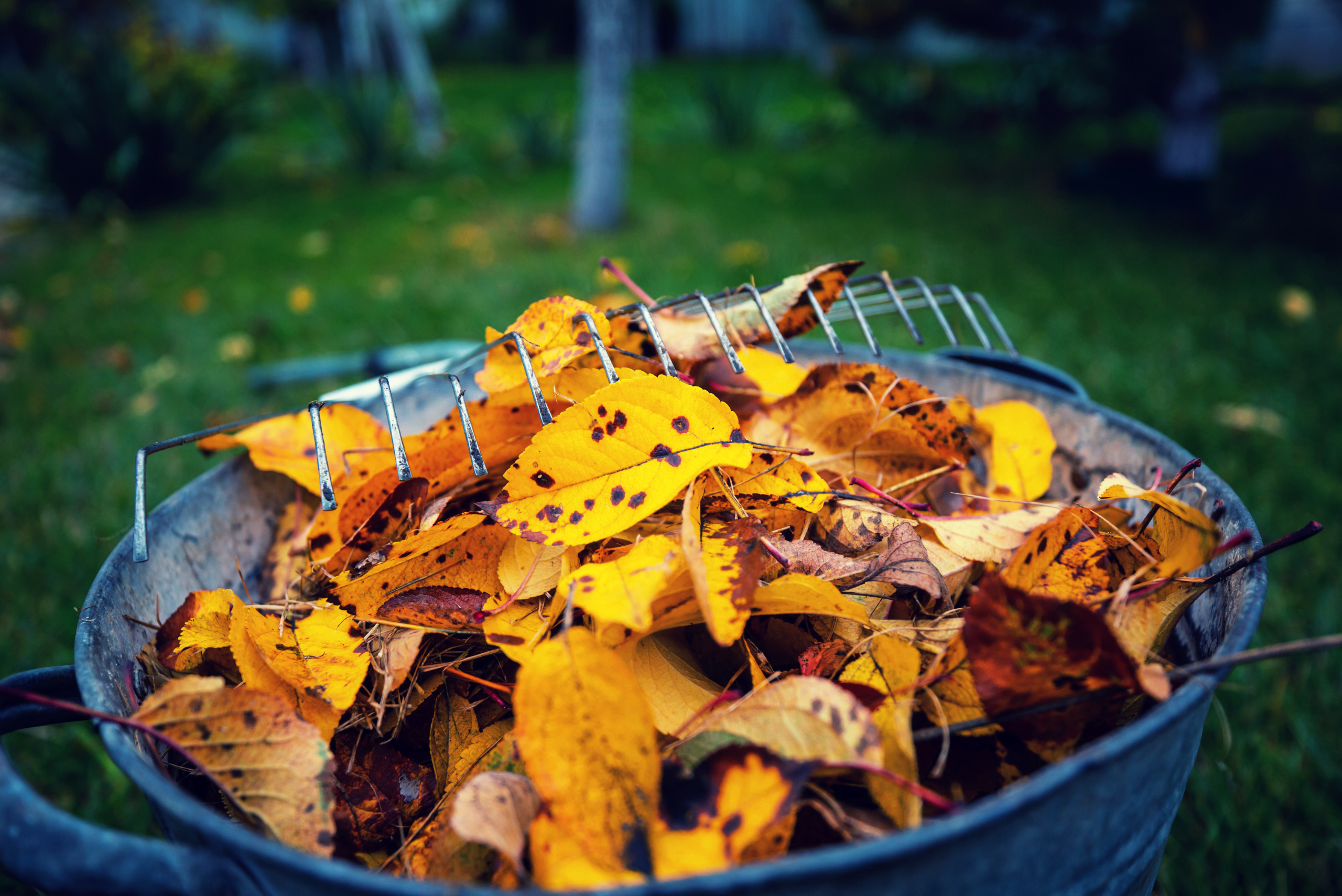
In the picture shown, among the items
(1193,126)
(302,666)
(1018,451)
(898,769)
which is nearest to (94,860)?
(302,666)

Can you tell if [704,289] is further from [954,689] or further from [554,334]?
[954,689]

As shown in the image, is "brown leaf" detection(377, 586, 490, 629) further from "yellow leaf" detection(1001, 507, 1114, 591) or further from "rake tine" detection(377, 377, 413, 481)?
"yellow leaf" detection(1001, 507, 1114, 591)

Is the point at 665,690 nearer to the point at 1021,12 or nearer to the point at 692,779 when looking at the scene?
the point at 692,779

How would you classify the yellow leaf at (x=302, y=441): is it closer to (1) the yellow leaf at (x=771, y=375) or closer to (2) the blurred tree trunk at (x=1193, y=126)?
(1) the yellow leaf at (x=771, y=375)

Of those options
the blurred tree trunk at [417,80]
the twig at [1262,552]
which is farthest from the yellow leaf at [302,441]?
the blurred tree trunk at [417,80]

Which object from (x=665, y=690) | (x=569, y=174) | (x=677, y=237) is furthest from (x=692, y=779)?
(x=569, y=174)

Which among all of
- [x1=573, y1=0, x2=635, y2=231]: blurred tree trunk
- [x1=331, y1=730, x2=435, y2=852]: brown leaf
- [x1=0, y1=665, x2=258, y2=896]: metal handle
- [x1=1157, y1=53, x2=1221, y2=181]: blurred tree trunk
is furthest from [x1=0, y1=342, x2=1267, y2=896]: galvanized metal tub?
[x1=1157, y1=53, x2=1221, y2=181]: blurred tree trunk
